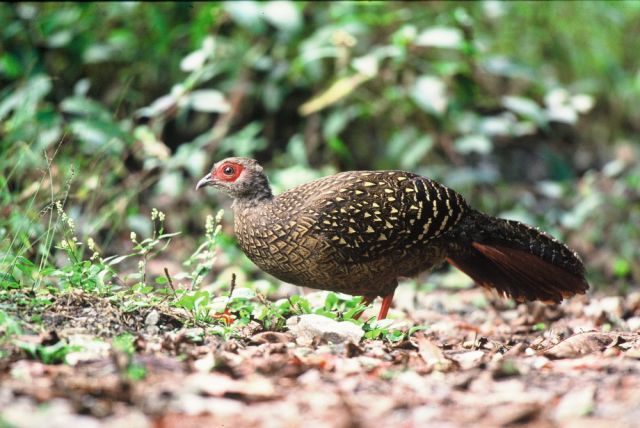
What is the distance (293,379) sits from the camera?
8.50ft

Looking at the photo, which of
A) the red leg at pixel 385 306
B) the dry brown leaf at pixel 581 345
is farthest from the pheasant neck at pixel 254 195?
the dry brown leaf at pixel 581 345

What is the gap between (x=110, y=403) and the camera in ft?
7.07

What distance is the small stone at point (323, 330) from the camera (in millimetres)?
3221

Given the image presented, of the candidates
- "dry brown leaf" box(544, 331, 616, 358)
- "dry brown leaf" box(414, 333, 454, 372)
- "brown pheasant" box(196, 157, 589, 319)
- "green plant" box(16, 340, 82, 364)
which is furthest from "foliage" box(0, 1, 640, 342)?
"dry brown leaf" box(544, 331, 616, 358)

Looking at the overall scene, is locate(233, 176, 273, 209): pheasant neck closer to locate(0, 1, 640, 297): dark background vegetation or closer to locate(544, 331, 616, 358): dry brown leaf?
locate(0, 1, 640, 297): dark background vegetation

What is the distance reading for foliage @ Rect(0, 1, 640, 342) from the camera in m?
5.59

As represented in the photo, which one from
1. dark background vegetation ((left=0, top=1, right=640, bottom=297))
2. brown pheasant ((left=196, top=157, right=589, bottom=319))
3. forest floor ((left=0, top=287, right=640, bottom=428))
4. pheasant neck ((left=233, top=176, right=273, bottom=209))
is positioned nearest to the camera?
forest floor ((left=0, top=287, right=640, bottom=428))

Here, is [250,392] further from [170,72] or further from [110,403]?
[170,72]

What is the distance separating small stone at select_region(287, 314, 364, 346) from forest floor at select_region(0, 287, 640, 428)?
3 cm

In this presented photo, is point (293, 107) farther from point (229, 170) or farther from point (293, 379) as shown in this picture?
point (293, 379)

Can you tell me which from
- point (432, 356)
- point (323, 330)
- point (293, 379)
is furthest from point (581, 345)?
point (293, 379)

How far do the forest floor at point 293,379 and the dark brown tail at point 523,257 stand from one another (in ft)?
2.51

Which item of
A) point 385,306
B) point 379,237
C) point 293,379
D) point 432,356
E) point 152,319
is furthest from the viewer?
point 385,306

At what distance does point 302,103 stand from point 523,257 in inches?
144
